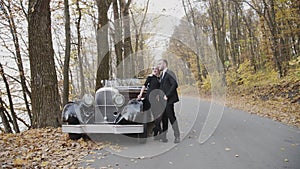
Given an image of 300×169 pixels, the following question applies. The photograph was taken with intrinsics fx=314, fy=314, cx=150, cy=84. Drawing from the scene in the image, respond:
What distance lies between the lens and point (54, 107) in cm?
981

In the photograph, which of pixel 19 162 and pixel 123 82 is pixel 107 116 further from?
pixel 19 162

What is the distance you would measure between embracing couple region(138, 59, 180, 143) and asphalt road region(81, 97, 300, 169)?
0.35 meters

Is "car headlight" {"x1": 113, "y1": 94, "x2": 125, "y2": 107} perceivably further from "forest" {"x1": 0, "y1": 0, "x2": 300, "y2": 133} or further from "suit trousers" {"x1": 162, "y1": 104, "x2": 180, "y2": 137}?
"forest" {"x1": 0, "y1": 0, "x2": 300, "y2": 133}

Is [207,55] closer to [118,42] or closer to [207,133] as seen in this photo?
[118,42]

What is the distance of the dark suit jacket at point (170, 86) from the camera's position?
7.46 m

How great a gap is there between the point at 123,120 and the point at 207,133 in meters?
2.51

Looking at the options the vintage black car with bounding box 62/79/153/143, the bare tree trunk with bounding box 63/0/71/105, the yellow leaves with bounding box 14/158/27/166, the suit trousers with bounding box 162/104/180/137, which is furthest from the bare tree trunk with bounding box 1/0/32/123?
the yellow leaves with bounding box 14/158/27/166

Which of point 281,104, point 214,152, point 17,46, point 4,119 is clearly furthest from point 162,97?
point 4,119

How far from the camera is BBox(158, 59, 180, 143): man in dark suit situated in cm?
748

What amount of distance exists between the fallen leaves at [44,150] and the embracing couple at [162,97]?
149cm

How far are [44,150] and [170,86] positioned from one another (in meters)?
3.21

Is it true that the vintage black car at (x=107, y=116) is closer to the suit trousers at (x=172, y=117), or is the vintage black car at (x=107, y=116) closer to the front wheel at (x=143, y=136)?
the front wheel at (x=143, y=136)

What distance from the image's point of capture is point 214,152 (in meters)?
6.29

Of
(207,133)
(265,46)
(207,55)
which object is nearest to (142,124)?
(207,133)
